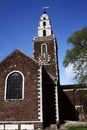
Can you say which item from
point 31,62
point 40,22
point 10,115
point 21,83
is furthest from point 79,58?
point 40,22

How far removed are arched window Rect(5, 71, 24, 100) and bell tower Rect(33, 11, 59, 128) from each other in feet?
11.2

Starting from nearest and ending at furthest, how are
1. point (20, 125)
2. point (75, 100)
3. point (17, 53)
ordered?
point (20, 125), point (17, 53), point (75, 100)

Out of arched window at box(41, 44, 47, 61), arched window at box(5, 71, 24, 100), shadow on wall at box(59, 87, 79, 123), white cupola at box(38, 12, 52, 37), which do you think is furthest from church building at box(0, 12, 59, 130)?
white cupola at box(38, 12, 52, 37)

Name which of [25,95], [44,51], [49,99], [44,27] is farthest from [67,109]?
[44,27]

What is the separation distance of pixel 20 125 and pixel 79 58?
38.1ft

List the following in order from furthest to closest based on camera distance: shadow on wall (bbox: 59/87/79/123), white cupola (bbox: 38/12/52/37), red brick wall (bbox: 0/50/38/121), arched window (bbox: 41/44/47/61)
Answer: white cupola (bbox: 38/12/52/37), arched window (bbox: 41/44/47/61), shadow on wall (bbox: 59/87/79/123), red brick wall (bbox: 0/50/38/121)

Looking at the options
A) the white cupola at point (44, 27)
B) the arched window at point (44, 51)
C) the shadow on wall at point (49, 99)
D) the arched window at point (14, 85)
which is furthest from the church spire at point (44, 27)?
the arched window at point (14, 85)

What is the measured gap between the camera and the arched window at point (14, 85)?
2134cm

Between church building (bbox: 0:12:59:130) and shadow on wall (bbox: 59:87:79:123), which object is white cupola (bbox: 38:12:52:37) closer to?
shadow on wall (bbox: 59:87:79:123)

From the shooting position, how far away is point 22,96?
21094 millimetres

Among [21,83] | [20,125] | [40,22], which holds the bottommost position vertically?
[20,125]

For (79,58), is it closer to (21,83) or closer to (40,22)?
(21,83)

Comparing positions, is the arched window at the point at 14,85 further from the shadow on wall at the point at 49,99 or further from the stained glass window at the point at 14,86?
the shadow on wall at the point at 49,99

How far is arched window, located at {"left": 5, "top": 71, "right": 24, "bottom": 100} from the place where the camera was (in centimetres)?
2134
